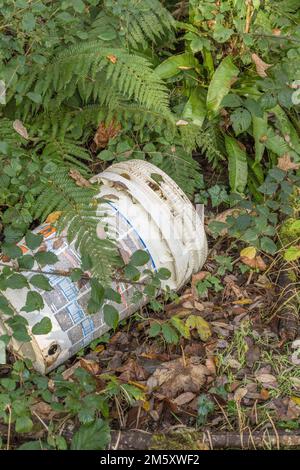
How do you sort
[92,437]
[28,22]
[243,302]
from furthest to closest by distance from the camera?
1. [243,302]
2. [28,22]
3. [92,437]

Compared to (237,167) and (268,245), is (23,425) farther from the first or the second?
(237,167)

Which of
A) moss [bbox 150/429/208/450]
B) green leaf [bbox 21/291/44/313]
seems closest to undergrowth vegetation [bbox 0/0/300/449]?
green leaf [bbox 21/291/44/313]

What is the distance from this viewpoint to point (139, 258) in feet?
9.07

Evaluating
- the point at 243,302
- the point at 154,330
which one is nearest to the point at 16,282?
the point at 154,330

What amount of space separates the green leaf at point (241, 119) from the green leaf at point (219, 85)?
0.13 metres

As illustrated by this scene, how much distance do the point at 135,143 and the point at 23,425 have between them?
1751 mm

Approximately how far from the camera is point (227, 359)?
9.80ft

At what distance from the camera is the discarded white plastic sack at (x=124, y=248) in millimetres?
2834

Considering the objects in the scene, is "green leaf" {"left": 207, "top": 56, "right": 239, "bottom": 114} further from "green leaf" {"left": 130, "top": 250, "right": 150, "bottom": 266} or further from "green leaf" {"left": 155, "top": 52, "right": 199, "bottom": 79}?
"green leaf" {"left": 130, "top": 250, "right": 150, "bottom": 266}

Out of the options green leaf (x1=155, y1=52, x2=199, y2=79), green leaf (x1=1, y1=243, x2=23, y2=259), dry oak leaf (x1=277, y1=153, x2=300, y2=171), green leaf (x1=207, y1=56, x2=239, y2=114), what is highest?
green leaf (x1=155, y1=52, x2=199, y2=79)

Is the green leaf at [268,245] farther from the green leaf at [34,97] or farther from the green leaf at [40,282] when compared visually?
the green leaf at [34,97]

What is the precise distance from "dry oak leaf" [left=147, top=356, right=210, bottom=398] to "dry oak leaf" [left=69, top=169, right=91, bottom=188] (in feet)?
2.96

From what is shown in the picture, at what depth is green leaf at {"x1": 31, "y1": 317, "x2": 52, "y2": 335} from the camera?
261 centimetres
